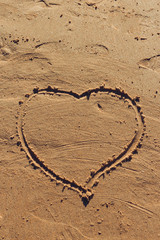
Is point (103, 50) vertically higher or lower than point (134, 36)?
lower

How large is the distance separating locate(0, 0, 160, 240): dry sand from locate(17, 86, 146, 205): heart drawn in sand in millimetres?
15

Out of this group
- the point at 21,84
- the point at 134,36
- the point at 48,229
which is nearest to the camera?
the point at 48,229

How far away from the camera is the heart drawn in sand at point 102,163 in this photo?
9.75 feet

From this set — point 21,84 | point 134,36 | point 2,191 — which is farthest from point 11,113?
point 134,36

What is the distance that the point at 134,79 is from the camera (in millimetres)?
3326

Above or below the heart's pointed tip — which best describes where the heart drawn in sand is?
above

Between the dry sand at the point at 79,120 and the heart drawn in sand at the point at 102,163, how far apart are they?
0.02m

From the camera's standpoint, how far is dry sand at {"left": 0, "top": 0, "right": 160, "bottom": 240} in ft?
9.50

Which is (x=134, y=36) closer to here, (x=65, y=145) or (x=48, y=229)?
(x=65, y=145)

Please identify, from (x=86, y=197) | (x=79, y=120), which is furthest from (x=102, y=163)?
(x=79, y=120)

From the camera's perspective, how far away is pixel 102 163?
304 centimetres

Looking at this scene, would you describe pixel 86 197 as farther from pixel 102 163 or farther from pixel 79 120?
pixel 79 120

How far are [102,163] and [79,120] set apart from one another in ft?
2.50

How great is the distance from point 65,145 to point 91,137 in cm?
43
